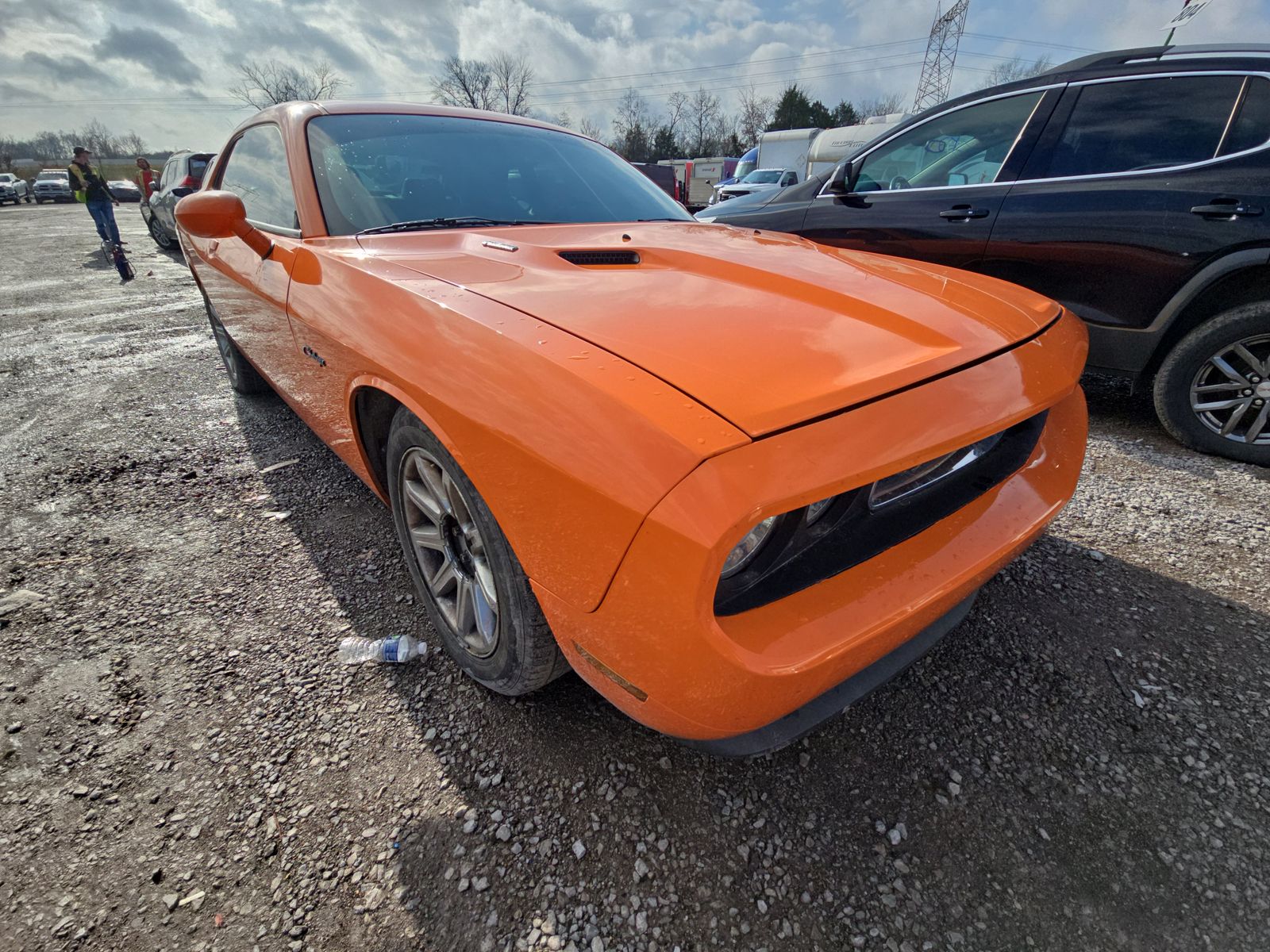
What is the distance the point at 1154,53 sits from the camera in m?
2.95

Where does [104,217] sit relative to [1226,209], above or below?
below

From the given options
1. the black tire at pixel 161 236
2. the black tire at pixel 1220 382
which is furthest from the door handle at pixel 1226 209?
the black tire at pixel 161 236

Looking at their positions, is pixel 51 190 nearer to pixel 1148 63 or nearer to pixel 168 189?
pixel 168 189

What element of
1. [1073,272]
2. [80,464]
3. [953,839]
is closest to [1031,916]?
[953,839]

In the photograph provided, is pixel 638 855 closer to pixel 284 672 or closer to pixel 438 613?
pixel 438 613

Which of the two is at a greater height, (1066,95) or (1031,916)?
(1066,95)

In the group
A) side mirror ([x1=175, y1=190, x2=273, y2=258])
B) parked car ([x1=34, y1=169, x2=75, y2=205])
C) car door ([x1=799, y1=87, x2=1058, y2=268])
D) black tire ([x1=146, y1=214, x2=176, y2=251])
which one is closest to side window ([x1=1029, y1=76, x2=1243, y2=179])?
car door ([x1=799, y1=87, x2=1058, y2=268])

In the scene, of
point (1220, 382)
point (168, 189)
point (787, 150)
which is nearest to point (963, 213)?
point (1220, 382)

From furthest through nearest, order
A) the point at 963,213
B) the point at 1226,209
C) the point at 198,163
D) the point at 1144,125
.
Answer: the point at 198,163
the point at 963,213
the point at 1144,125
the point at 1226,209

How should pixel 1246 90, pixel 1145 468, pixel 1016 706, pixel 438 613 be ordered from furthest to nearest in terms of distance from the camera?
pixel 1145 468, pixel 1246 90, pixel 438 613, pixel 1016 706

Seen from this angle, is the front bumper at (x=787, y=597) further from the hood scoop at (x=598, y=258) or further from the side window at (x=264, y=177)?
the side window at (x=264, y=177)

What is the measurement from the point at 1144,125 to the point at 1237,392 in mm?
1356

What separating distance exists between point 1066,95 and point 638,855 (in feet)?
13.1

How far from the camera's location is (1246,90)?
2.64 metres
